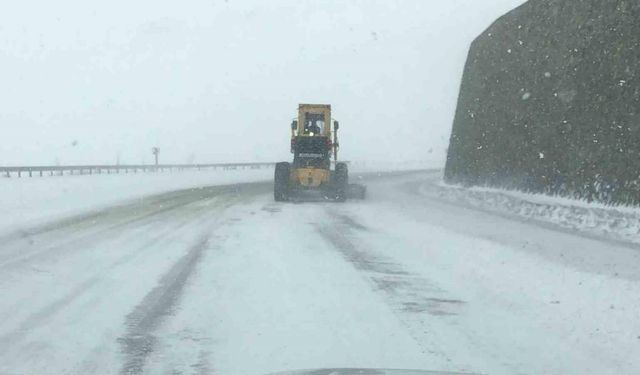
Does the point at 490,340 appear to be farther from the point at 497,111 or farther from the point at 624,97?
the point at 497,111

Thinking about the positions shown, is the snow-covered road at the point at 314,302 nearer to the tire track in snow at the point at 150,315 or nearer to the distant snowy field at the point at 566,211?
the tire track in snow at the point at 150,315

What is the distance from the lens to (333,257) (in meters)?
11.3

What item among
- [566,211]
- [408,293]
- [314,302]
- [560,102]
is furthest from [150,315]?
[560,102]

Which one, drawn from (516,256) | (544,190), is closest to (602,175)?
(544,190)

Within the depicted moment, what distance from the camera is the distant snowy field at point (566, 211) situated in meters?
14.7

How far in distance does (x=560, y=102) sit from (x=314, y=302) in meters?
14.3

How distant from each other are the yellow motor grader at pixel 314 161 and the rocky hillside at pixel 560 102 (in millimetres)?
5309

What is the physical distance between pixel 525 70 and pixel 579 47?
12.7ft

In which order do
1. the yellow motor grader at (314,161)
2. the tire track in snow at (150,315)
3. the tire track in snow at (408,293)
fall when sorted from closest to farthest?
the tire track in snow at (150,315) < the tire track in snow at (408,293) < the yellow motor grader at (314,161)

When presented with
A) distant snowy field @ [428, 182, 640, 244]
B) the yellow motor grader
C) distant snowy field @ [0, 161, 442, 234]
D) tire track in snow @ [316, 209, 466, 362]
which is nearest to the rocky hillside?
distant snowy field @ [428, 182, 640, 244]

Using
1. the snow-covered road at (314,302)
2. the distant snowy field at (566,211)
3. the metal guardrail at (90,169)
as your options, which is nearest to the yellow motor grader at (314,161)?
the distant snowy field at (566,211)

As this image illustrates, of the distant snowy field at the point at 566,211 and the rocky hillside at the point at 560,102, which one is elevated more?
the rocky hillside at the point at 560,102

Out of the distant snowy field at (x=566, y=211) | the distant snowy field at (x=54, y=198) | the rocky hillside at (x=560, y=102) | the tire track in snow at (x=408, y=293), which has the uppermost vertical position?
the rocky hillside at (x=560, y=102)

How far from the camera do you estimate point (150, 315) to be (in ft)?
23.1
